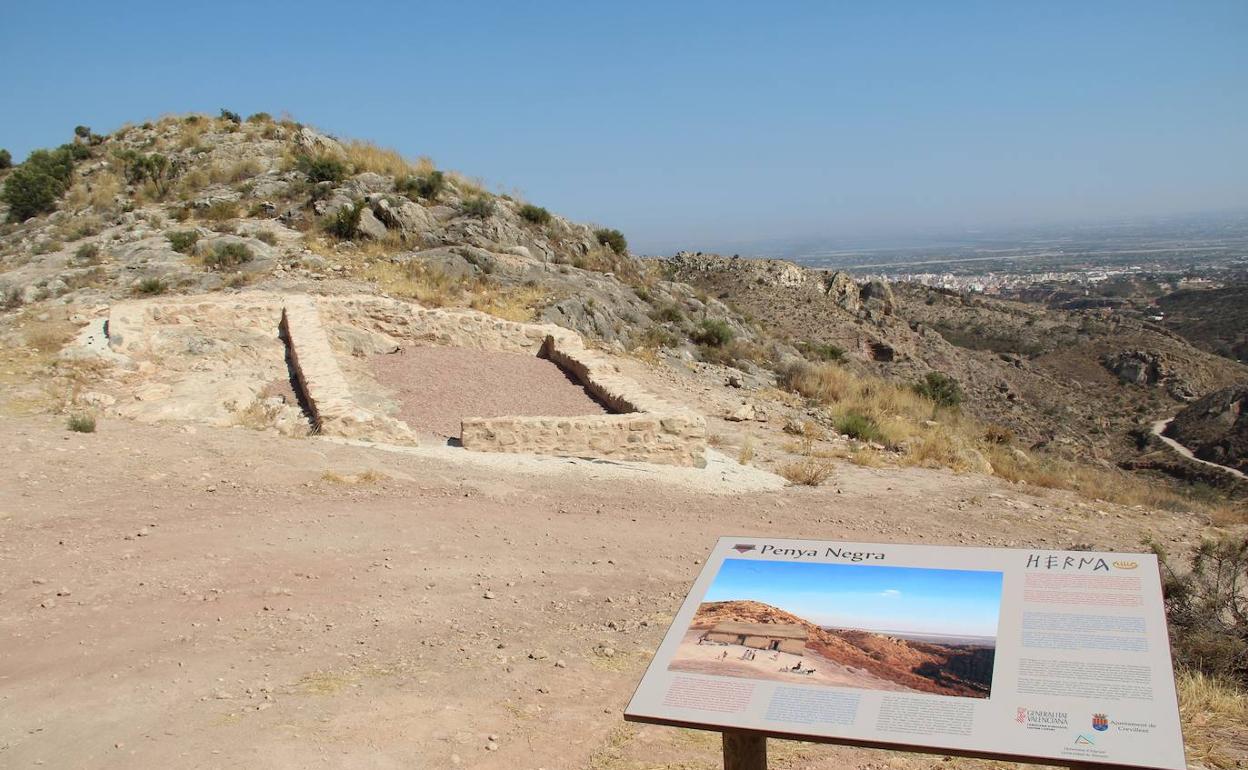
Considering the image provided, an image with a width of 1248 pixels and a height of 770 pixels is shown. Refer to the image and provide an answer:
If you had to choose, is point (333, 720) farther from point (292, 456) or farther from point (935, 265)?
point (935, 265)

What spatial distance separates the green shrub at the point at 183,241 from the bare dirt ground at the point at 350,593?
32.9 ft

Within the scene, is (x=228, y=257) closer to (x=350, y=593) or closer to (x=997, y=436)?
(x=350, y=593)

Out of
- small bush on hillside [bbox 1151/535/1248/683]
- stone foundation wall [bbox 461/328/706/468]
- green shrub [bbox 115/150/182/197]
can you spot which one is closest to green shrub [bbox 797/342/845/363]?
stone foundation wall [bbox 461/328/706/468]

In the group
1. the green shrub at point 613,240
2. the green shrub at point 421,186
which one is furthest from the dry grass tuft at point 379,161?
the green shrub at point 613,240

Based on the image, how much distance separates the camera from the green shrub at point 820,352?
74.6ft

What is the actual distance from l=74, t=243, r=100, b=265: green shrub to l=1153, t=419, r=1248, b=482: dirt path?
2578 centimetres

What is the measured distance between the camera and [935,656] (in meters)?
2.72

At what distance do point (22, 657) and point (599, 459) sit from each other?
5.69 meters

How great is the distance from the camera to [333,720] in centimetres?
403

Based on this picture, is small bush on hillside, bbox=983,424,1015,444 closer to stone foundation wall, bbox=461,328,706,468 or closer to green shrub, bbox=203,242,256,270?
stone foundation wall, bbox=461,328,706,468

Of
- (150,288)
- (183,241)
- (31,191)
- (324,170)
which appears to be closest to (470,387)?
(150,288)

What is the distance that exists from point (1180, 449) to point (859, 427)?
16309mm

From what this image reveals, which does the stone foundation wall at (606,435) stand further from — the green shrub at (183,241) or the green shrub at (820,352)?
the green shrub at (820,352)

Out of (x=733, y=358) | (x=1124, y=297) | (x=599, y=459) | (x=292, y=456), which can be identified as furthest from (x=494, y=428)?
(x=1124, y=297)
